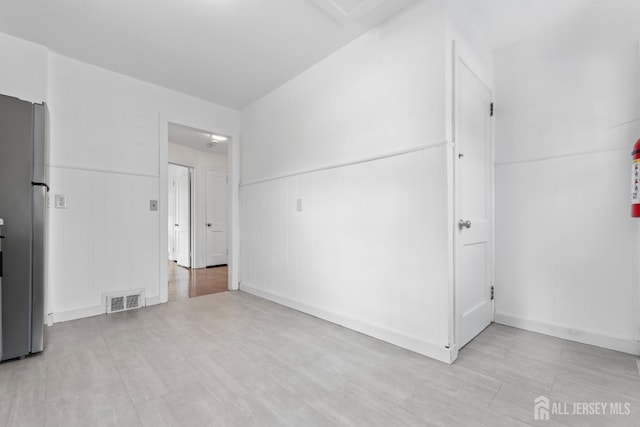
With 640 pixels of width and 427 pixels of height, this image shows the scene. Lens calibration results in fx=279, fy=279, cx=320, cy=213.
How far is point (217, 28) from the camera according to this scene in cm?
247

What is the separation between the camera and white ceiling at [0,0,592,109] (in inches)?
86.6

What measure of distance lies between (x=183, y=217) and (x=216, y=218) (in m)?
0.85

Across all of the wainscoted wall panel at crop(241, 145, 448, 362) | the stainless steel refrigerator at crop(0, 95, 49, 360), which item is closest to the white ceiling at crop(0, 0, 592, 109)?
the stainless steel refrigerator at crop(0, 95, 49, 360)

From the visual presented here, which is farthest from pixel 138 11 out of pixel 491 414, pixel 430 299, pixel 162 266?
pixel 491 414

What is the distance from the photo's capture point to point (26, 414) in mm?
1431

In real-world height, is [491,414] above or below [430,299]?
below

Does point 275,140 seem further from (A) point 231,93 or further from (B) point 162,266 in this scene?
(B) point 162,266

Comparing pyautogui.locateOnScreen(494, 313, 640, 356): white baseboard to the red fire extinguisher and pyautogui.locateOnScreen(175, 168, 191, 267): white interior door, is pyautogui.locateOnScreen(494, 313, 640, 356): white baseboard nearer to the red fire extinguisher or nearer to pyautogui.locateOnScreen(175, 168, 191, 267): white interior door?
the red fire extinguisher

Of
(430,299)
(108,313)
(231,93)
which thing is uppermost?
(231,93)

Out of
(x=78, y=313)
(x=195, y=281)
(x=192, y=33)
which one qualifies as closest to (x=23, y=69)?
(x=192, y=33)

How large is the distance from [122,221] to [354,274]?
8.95ft

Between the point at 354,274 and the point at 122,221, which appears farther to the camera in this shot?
the point at 122,221

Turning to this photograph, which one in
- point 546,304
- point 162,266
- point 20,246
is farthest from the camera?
point 162,266

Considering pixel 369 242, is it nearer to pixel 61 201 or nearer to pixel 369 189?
pixel 369 189
